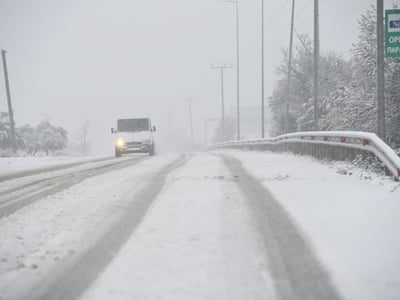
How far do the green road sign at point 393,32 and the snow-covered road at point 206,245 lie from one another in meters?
3.60

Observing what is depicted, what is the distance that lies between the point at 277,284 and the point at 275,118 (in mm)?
46159

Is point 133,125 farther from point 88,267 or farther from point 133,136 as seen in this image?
point 88,267

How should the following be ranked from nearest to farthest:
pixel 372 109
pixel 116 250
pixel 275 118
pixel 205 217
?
pixel 116 250 < pixel 205 217 < pixel 372 109 < pixel 275 118

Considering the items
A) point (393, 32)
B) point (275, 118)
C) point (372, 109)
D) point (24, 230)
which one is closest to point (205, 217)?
point (24, 230)

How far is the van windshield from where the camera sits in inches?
944

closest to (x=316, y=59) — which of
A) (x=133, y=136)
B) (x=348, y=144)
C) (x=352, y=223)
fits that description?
(x=348, y=144)

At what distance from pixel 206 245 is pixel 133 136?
779 inches

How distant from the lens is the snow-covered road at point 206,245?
3145 mm

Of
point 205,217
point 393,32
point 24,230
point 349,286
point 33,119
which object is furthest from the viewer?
point 33,119

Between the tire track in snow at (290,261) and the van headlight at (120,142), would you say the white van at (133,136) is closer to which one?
the van headlight at (120,142)

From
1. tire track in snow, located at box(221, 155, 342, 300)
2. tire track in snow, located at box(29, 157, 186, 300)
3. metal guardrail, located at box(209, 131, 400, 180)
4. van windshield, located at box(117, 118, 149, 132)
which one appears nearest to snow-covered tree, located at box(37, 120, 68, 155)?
van windshield, located at box(117, 118, 149, 132)

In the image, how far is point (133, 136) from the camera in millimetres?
23406

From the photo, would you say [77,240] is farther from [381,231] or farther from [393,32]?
[393,32]

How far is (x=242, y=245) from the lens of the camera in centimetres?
413
